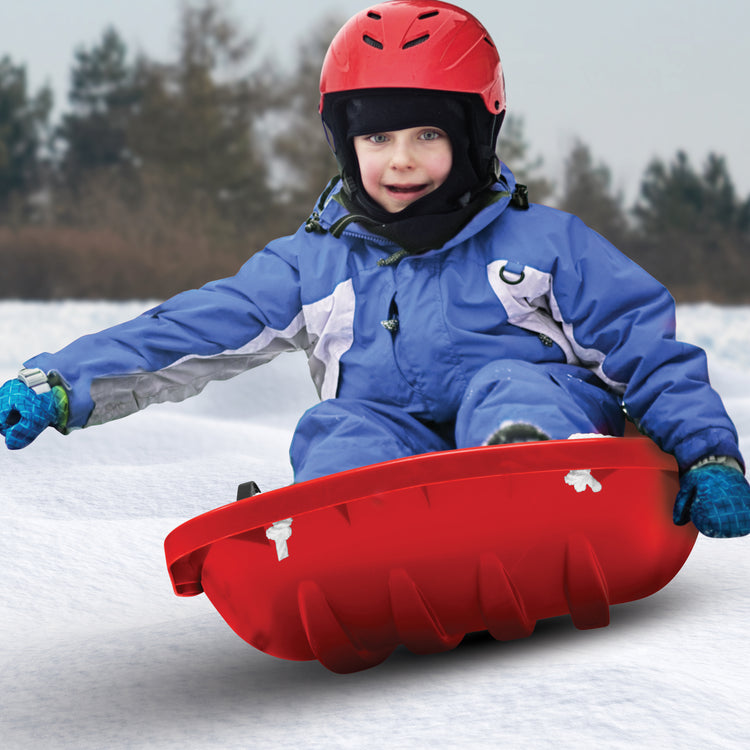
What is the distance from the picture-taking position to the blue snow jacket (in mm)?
1532

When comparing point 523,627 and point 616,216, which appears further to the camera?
point 616,216

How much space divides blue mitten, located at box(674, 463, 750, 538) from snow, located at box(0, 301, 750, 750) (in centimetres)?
13

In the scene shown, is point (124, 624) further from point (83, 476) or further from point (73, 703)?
point (83, 476)

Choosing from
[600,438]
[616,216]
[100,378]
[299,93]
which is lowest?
[600,438]

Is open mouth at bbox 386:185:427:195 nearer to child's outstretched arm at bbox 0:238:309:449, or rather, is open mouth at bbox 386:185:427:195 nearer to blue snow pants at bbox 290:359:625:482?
child's outstretched arm at bbox 0:238:309:449

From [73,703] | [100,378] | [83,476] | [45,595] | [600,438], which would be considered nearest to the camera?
[600,438]

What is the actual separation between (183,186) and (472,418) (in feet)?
59.0

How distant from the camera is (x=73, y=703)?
1.34m

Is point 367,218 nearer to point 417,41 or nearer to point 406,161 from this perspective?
point 406,161

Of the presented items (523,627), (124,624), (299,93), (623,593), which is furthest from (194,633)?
(299,93)

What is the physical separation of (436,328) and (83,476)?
1.45m

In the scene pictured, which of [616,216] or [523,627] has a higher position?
[616,216]

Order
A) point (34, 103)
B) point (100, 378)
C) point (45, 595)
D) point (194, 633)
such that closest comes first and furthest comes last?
point (100, 378) → point (194, 633) → point (45, 595) → point (34, 103)

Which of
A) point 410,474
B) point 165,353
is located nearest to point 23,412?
point 165,353
